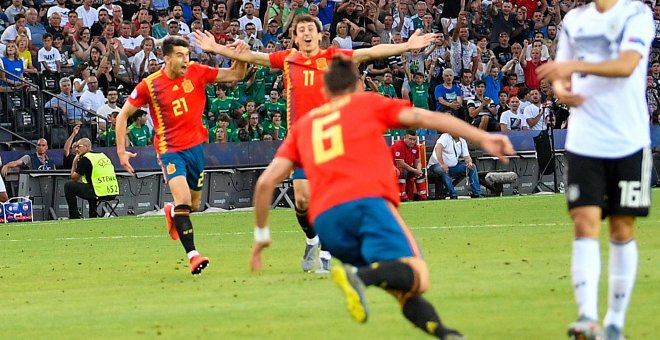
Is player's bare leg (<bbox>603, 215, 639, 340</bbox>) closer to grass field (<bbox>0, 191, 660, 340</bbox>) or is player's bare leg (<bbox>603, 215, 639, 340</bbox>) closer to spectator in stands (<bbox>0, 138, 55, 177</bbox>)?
grass field (<bbox>0, 191, 660, 340</bbox>)

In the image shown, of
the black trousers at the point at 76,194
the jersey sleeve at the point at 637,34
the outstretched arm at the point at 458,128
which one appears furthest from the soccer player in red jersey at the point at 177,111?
the black trousers at the point at 76,194

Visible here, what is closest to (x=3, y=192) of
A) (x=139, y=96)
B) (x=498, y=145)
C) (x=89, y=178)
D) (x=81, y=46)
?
(x=89, y=178)

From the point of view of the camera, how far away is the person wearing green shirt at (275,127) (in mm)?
30469

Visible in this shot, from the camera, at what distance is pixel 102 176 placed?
2688 centimetres

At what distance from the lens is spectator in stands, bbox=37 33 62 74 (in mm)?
29891

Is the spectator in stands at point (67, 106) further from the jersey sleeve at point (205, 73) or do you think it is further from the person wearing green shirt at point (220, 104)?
the jersey sleeve at point (205, 73)

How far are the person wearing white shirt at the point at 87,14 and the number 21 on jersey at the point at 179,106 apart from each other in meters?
16.6

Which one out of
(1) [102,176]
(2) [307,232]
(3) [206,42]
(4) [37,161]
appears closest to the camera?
(2) [307,232]

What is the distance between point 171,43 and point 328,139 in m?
7.32

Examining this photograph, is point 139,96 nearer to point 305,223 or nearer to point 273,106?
point 305,223

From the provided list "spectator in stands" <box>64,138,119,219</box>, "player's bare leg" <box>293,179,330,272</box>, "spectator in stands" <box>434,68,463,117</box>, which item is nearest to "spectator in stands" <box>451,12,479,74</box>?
"spectator in stands" <box>434,68,463,117</box>

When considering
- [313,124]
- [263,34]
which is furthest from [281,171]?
[263,34]

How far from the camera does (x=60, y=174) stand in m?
27.8

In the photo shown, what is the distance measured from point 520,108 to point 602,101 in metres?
24.9
